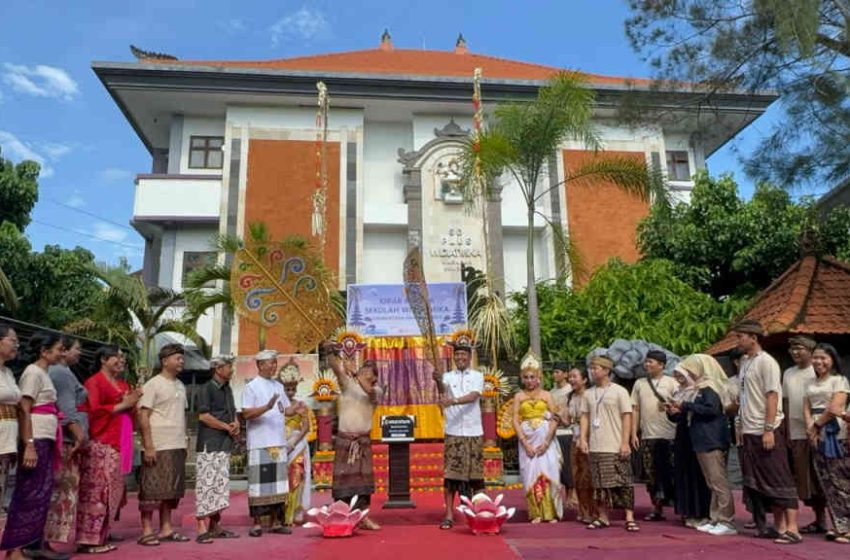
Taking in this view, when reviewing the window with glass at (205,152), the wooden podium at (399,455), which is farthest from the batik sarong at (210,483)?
the window with glass at (205,152)

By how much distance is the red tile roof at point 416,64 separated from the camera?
20594mm

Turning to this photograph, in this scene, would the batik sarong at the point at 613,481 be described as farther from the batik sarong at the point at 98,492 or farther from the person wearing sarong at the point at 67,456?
the person wearing sarong at the point at 67,456

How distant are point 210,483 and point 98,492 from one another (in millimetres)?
771

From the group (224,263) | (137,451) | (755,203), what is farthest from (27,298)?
(755,203)

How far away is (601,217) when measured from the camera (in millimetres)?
20109

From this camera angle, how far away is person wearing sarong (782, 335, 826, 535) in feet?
16.8

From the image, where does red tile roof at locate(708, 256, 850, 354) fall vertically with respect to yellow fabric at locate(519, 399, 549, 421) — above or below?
above

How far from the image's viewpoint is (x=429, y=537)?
5.11 m

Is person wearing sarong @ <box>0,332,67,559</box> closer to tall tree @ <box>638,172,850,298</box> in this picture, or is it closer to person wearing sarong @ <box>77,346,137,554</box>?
person wearing sarong @ <box>77,346,137,554</box>

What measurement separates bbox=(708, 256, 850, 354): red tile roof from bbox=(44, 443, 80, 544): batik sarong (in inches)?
294

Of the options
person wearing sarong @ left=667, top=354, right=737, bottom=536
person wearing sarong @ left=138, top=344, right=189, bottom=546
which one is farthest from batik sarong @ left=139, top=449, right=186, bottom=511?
person wearing sarong @ left=667, top=354, right=737, bottom=536

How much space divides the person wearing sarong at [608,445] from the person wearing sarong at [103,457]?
11.9 feet

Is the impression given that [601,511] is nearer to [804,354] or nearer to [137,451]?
[804,354]

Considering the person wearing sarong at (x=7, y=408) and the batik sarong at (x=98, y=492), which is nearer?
the person wearing sarong at (x=7, y=408)
